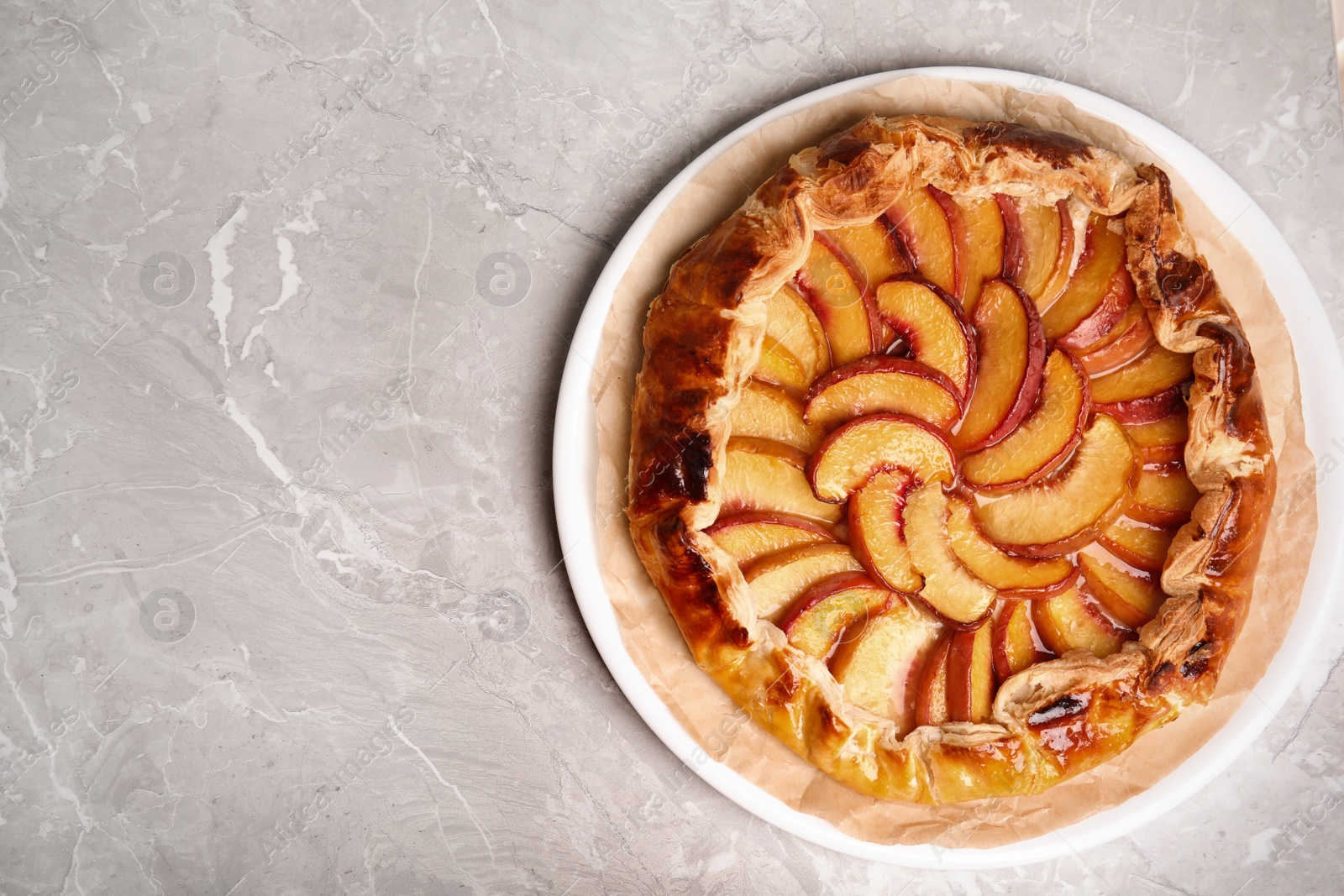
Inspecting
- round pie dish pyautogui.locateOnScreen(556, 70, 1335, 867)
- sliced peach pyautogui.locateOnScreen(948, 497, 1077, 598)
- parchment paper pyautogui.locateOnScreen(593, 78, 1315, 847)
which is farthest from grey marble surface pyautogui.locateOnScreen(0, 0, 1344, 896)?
sliced peach pyautogui.locateOnScreen(948, 497, 1077, 598)

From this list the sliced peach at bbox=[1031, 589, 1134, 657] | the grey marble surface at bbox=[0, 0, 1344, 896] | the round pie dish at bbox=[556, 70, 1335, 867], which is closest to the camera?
the round pie dish at bbox=[556, 70, 1335, 867]

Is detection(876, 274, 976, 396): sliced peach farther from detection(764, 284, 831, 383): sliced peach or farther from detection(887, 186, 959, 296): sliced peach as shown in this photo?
detection(764, 284, 831, 383): sliced peach

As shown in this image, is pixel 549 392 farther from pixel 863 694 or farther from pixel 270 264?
pixel 863 694

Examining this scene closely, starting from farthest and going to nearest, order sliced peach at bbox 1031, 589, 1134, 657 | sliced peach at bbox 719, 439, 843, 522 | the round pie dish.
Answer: sliced peach at bbox 1031, 589, 1134, 657 < sliced peach at bbox 719, 439, 843, 522 < the round pie dish

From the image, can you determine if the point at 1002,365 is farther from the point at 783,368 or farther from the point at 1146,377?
the point at 783,368

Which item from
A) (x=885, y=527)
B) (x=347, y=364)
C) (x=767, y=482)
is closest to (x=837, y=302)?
(x=767, y=482)

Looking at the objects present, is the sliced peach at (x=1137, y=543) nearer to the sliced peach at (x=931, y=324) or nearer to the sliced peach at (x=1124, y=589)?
the sliced peach at (x=1124, y=589)

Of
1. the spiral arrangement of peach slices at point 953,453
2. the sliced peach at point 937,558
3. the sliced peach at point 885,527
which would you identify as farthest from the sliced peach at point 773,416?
the sliced peach at point 937,558
